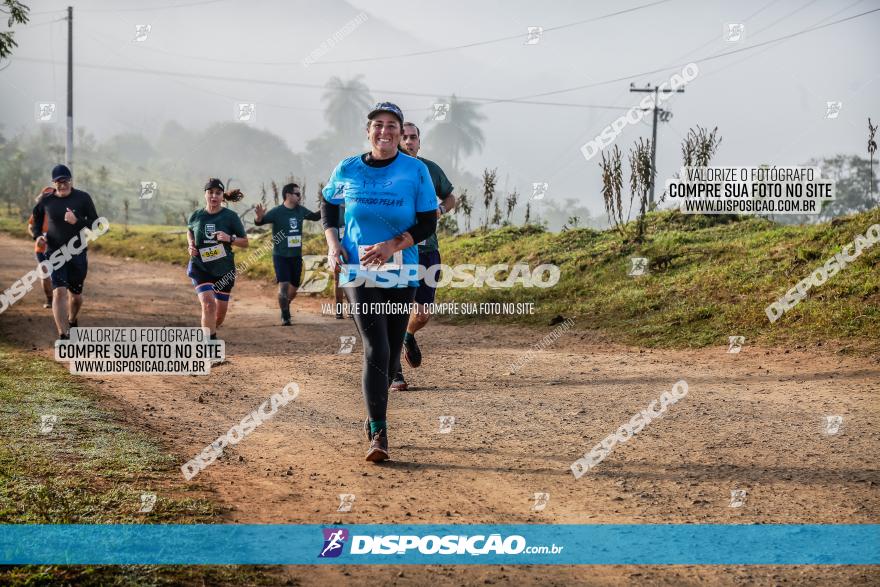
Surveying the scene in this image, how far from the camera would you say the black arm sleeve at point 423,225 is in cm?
585

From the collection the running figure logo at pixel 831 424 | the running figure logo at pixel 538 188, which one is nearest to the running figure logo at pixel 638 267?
the running figure logo at pixel 538 188

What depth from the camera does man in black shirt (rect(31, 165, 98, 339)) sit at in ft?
36.5

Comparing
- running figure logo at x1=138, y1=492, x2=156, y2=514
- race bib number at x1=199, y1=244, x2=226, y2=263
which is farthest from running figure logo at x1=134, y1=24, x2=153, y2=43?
running figure logo at x1=138, y1=492, x2=156, y2=514

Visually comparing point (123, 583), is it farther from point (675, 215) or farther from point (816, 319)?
point (675, 215)

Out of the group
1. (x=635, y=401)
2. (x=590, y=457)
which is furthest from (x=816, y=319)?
(x=590, y=457)

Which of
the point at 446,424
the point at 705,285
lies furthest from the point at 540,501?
the point at 705,285

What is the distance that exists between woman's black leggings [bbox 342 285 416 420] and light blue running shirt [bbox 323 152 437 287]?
0.27 feet

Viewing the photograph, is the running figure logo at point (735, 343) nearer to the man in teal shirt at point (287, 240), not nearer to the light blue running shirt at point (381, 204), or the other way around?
the light blue running shirt at point (381, 204)

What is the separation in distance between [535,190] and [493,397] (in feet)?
43.1

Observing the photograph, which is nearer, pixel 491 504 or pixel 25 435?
pixel 491 504

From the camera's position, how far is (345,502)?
16.0 ft

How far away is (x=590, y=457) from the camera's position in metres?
5.86

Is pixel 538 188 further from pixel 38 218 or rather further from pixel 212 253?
pixel 38 218

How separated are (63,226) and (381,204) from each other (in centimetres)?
730
